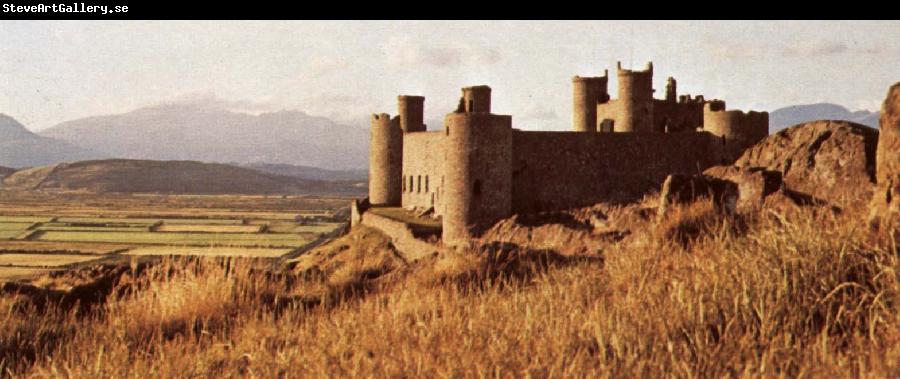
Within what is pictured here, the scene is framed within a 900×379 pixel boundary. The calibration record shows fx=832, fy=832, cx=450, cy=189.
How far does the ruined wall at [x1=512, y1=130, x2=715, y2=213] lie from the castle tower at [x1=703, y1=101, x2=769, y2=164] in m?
0.77

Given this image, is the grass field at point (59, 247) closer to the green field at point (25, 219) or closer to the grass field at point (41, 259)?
the grass field at point (41, 259)

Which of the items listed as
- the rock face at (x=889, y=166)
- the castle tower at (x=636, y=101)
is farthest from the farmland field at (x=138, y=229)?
the rock face at (x=889, y=166)

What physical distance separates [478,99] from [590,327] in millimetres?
35366

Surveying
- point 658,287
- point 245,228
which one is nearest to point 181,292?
point 658,287

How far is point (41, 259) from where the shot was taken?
67.6 meters

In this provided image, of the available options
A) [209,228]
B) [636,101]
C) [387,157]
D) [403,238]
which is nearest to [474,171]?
[403,238]

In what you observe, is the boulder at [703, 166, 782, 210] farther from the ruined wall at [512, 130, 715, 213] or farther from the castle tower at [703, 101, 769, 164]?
the ruined wall at [512, 130, 715, 213]

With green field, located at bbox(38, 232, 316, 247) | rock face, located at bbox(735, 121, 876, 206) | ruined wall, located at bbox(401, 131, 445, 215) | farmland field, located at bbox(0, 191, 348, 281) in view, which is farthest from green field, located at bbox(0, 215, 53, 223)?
rock face, located at bbox(735, 121, 876, 206)

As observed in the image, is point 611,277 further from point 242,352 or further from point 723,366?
point 242,352

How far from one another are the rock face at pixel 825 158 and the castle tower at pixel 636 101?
955 inches

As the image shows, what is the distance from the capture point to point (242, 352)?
583cm

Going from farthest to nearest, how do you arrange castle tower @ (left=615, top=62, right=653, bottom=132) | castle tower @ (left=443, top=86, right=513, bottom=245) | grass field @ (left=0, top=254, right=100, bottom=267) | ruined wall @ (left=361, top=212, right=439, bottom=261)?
grass field @ (left=0, top=254, right=100, bottom=267) < castle tower @ (left=615, top=62, right=653, bottom=132) < castle tower @ (left=443, top=86, right=513, bottom=245) < ruined wall @ (left=361, top=212, right=439, bottom=261)

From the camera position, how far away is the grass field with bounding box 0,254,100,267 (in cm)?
6378

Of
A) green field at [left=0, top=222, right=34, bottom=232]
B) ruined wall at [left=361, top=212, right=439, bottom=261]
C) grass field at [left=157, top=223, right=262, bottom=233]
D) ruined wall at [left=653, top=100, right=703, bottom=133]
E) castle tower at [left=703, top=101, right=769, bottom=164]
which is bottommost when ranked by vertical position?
green field at [left=0, top=222, right=34, bottom=232]
